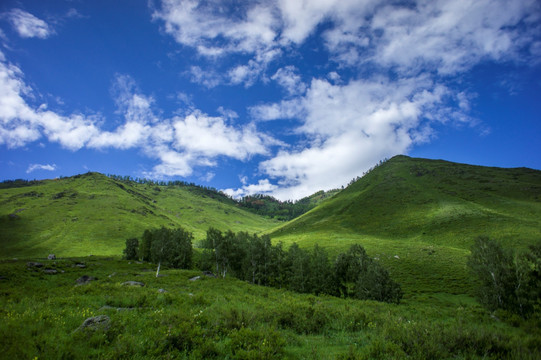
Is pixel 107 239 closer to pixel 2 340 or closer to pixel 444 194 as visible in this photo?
pixel 2 340

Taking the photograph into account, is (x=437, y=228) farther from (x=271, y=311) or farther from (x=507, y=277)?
(x=271, y=311)

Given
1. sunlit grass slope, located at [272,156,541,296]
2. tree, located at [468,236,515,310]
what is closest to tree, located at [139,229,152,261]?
sunlit grass slope, located at [272,156,541,296]

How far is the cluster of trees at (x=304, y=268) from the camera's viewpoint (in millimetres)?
47969

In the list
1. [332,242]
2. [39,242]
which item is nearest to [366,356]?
[332,242]

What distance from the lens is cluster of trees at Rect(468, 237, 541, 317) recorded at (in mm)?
36656

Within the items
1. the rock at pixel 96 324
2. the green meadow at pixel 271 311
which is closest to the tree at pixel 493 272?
the green meadow at pixel 271 311

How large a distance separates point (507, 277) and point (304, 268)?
3954 centimetres

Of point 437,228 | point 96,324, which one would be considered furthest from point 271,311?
point 437,228

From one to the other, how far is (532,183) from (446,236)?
151 m

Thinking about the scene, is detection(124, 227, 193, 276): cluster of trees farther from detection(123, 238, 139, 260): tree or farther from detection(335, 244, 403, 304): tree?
detection(335, 244, 403, 304): tree

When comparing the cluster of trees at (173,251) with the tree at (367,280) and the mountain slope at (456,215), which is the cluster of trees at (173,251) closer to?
the tree at (367,280)

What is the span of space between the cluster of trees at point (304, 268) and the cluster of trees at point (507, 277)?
49.5 ft

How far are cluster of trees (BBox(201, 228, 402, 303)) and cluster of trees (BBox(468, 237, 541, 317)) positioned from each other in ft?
49.5

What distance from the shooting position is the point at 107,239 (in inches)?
6304
